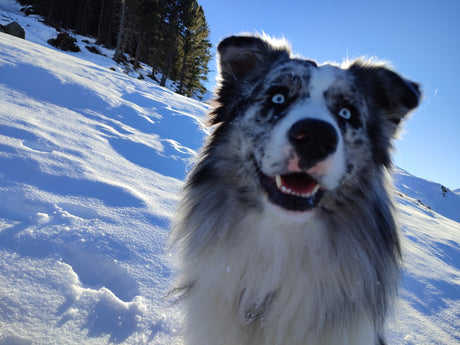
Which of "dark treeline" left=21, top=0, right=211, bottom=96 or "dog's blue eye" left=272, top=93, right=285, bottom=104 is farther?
"dark treeline" left=21, top=0, right=211, bottom=96

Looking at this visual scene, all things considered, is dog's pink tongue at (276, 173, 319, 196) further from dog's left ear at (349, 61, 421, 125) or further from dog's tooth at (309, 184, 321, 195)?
dog's left ear at (349, 61, 421, 125)

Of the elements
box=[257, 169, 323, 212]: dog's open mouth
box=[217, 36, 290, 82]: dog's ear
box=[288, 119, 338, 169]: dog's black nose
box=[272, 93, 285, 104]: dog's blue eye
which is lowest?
box=[257, 169, 323, 212]: dog's open mouth

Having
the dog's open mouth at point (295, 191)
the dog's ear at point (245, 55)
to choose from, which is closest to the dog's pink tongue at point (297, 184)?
the dog's open mouth at point (295, 191)

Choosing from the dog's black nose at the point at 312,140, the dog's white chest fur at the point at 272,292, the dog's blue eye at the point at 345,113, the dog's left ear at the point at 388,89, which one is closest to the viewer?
the dog's black nose at the point at 312,140

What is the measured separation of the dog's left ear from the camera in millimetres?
2111

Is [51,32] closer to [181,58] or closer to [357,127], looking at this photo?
[181,58]

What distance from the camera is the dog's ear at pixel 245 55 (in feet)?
7.53

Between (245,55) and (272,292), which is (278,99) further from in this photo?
(272,292)

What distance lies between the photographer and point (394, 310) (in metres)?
1.85

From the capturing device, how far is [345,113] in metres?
1.95

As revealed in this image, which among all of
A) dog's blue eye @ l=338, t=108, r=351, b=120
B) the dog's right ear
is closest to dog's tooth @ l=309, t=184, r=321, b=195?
dog's blue eye @ l=338, t=108, r=351, b=120

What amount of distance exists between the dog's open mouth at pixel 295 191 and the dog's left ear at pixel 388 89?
→ 1.08 m

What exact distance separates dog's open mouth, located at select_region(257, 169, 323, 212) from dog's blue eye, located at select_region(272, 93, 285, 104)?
0.58 meters

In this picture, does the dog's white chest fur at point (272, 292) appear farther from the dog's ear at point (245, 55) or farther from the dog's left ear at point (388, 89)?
the dog's ear at point (245, 55)
